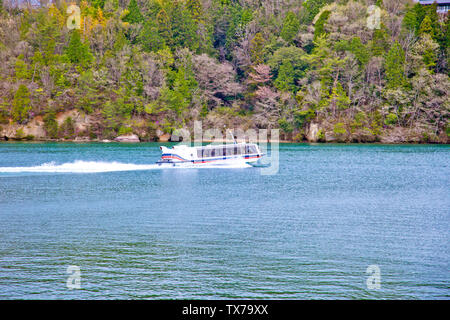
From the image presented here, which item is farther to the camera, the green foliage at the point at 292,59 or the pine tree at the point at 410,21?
the green foliage at the point at 292,59

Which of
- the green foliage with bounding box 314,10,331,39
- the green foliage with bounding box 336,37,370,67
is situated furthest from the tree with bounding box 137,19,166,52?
the green foliage with bounding box 336,37,370,67

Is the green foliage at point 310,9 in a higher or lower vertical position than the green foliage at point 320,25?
higher

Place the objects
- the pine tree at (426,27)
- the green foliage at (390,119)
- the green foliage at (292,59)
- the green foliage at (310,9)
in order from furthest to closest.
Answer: the green foliage at (310,9)
the green foliage at (292,59)
the pine tree at (426,27)
the green foliage at (390,119)

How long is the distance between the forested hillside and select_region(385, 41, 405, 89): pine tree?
171mm

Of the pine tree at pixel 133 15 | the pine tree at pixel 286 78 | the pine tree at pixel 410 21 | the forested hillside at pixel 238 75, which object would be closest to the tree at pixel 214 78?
the forested hillside at pixel 238 75

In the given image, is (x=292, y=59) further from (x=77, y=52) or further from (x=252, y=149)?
(x=252, y=149)

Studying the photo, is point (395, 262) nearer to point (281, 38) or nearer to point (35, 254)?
point (35, 254)

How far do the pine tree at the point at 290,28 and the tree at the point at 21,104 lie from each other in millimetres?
44428

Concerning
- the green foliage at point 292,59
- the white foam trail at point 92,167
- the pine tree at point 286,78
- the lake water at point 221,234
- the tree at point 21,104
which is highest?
the green foliage at point 292,59

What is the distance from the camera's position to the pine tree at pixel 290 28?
89375mm

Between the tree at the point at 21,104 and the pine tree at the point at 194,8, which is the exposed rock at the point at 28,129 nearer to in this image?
the tree at the point at 21,104

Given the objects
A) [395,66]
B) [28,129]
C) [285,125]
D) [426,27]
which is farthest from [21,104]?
[426,27]

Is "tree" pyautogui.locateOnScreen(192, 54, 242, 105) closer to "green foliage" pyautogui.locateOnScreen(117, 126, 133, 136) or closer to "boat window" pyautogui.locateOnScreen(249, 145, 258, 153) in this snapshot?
"green foliage" pyautogui.locateOnScreen(117, 126, 133, 136)

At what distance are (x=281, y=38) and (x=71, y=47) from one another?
119 feet
